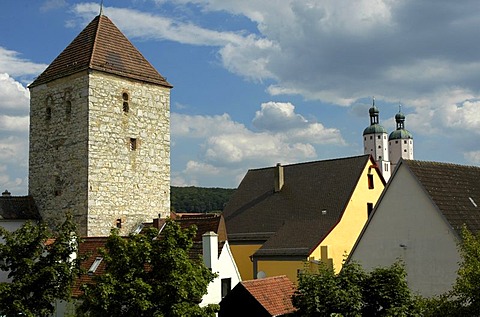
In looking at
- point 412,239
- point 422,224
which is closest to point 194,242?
point 412,239

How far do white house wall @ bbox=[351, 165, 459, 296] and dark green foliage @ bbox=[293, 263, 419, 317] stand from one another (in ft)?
11.1

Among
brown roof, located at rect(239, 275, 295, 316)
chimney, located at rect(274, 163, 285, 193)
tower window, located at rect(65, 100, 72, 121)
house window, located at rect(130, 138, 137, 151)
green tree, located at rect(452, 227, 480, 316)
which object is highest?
tower window, located at rect(65, 100, 72, 121)

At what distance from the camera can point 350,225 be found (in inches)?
1276

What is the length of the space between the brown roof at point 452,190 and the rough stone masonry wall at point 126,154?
50.9 ft

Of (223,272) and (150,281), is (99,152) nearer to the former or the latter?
(223,272)

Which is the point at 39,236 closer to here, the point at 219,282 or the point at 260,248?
the point at 219,282

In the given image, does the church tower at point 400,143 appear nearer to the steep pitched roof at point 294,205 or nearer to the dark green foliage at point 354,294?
the steep pitched roof at point 294,205

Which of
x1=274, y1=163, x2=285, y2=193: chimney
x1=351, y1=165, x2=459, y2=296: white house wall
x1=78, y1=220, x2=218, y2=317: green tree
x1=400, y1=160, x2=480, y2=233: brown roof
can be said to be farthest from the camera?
x1=274, y1=163, x2=285, y2=193: chimney

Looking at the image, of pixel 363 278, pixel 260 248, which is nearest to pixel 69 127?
pixel 260 248

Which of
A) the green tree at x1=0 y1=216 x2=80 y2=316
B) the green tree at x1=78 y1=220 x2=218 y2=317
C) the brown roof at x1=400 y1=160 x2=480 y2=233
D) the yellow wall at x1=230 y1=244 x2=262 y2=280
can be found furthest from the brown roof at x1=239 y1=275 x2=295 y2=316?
the yellow wall at x1=230 y1=244 x2=262 y2=280

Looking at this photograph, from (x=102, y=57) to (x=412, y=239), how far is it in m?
18.7

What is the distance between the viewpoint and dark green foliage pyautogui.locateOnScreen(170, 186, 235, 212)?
106062mm

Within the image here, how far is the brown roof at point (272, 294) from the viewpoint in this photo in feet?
63.4

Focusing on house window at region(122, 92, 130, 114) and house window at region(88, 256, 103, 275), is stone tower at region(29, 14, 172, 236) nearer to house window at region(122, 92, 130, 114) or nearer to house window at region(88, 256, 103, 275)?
house window at region(122, 92, 130, 114)
